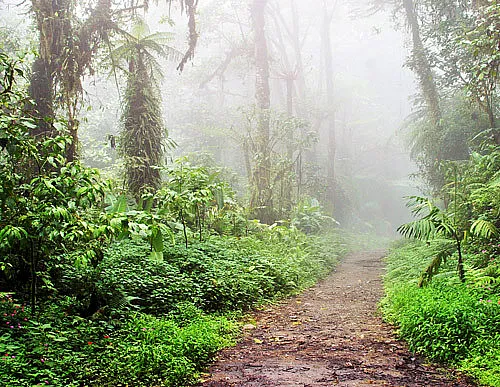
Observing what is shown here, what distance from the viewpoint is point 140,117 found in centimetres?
927

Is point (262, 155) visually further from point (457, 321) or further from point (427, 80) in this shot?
point (457, 321)

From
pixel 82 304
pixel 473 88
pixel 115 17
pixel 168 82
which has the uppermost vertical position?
pixel 168 82

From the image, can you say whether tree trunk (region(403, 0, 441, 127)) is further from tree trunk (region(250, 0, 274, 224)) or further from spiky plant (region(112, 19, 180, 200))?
spiky plant (region(112, 19, 180, 200))

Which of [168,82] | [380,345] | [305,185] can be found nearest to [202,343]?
[380,345]

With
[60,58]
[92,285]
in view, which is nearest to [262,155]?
[60,58]

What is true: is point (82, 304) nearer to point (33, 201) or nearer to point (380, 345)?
point (33, 201)

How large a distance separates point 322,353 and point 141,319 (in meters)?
1.97

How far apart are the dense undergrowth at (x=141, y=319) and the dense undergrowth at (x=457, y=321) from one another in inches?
82.0

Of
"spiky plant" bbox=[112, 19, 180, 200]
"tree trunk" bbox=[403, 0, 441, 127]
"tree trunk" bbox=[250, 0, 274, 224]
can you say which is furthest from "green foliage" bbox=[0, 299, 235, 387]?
"tree trunk" bbox=[403, 0, 441, 127]

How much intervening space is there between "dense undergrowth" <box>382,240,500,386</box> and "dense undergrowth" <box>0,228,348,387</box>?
2083 millimetres

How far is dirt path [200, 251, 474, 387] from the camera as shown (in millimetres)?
3824

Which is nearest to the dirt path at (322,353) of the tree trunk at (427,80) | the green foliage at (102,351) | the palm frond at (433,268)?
the green foliage at (102,351)

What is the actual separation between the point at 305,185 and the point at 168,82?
16.5 meters

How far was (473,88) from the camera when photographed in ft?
30.2
